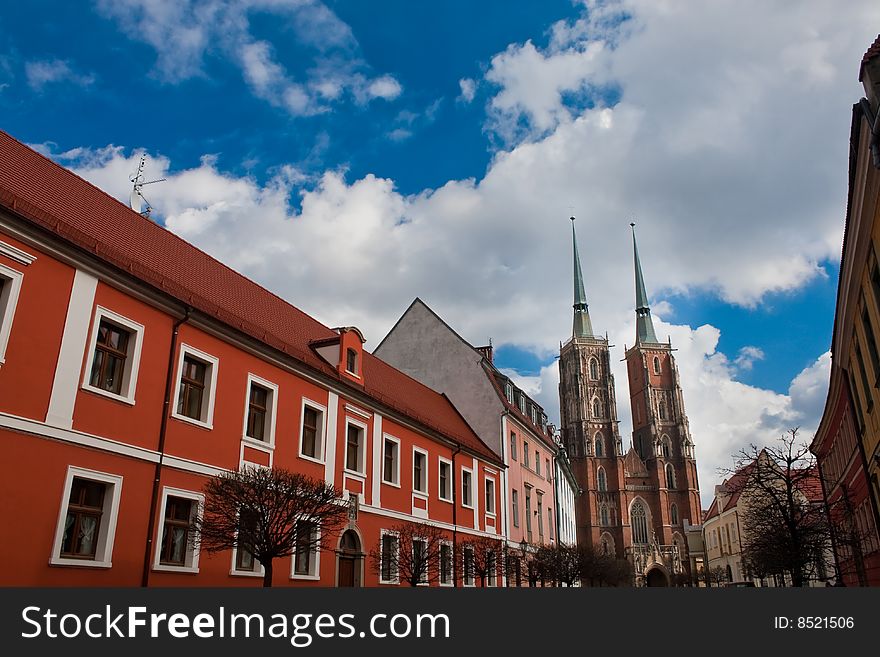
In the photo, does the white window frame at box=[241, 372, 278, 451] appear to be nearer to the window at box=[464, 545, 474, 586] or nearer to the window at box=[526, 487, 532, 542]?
the window at box=[464, 545, 474, 586]

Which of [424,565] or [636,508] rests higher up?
[636,508]

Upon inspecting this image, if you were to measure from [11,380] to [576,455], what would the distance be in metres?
105

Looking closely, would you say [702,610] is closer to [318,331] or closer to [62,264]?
[62,264]

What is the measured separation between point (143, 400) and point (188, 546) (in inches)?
131

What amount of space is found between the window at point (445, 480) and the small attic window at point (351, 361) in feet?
21.8

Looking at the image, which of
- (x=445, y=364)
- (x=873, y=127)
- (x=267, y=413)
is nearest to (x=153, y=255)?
(x=267, y=413)

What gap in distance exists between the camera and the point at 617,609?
6.23 metres

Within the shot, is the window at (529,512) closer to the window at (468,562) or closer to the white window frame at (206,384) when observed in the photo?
the window at (468,562)

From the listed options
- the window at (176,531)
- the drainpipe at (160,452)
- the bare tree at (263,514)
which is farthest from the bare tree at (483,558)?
the drainpipe at (160,452)

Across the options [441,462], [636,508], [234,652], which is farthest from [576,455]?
[234,652]

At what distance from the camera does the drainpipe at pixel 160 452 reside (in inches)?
540

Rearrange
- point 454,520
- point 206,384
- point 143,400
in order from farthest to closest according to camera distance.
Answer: point 454,520 < point 206,384 < point 143,400

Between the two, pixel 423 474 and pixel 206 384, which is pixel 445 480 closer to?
pixel 423 474

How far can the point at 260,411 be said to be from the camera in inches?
719
